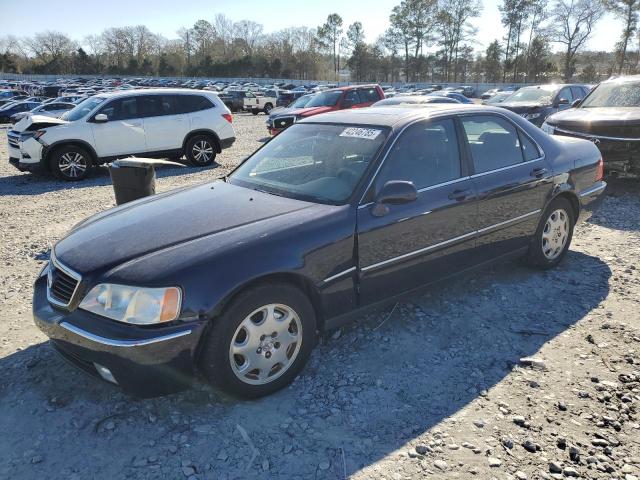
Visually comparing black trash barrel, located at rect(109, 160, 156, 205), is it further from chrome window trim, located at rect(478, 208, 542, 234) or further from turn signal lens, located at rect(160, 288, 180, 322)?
chrome window trim, located at rect(478, 208, 542, 234)

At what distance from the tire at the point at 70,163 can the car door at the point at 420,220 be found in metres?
8.82

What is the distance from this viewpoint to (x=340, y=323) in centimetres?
324

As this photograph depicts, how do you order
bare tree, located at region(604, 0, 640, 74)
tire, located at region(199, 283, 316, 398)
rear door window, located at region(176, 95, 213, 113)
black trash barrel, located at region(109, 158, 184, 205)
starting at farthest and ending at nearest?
bare tree, located at region(604, 0, 640, 74) → rear door window, located at region(176, 95, 213, 113) → black trash barrel, located at region(109, 158, 184, 205) → tire, located at region(199, 283, 316, 398)

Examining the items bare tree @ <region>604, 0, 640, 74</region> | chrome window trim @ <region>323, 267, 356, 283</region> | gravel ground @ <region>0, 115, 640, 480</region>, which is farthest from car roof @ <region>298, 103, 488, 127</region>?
bare tree @ <region>604, 0, 640, 74</region>

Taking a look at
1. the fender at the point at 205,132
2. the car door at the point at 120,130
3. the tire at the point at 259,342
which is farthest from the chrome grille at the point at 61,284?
the fender at the point at 205,132

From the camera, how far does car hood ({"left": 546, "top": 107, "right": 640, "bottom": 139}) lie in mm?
7629

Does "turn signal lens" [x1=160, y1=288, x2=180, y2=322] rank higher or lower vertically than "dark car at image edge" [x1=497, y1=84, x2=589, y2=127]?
lower

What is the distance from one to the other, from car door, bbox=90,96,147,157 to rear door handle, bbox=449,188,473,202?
8.87 meters

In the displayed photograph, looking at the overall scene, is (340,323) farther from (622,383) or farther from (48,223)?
(48,223)

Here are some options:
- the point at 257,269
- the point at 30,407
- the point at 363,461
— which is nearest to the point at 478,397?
the point at 363,461

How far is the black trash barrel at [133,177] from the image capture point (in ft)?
18.2

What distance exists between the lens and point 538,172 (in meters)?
4.44

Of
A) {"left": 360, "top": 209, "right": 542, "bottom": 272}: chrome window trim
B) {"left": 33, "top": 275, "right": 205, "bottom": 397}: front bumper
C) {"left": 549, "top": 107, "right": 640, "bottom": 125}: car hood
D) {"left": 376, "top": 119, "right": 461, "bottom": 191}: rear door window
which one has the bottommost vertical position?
{"left": 33, "top": 275, "right": 205, "bottom": 397}: front bumper

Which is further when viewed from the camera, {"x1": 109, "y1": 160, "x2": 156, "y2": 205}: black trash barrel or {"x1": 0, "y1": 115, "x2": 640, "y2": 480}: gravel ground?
{"x1": 109, "y1": 160, "x2": 156, "y2": 205}: black trash barrel
